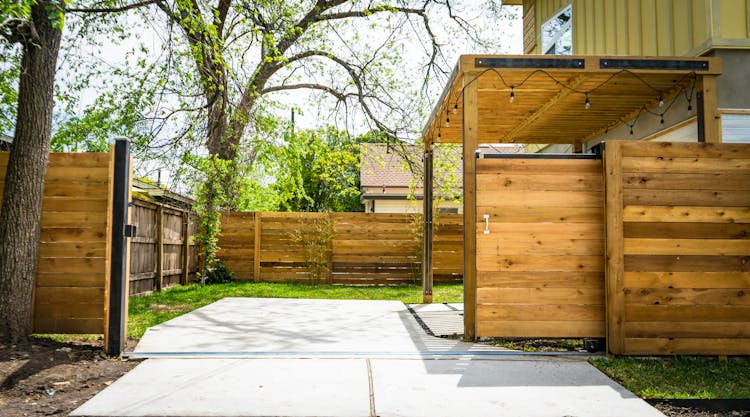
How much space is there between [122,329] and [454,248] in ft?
31.6

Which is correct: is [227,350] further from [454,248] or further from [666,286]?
[454,248]

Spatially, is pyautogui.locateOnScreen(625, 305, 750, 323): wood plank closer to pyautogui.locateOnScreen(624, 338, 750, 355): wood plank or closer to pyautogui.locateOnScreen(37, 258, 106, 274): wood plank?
pyautogui.locateOnScreen(624, 338, 750, 355): wood plank

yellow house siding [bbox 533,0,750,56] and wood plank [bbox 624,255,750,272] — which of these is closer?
wood plank [bbox 624,255,750,272]

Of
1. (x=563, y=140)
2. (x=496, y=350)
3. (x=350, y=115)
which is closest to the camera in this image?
(x=496, y=350)

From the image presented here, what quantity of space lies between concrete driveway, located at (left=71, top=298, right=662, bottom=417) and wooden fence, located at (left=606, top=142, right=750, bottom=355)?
0.73 metres

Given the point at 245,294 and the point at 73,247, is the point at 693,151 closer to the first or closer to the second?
the point at 73,247

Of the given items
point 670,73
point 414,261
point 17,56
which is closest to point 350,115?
point 414,261

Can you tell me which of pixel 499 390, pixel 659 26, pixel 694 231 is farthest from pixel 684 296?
pixel 659 26

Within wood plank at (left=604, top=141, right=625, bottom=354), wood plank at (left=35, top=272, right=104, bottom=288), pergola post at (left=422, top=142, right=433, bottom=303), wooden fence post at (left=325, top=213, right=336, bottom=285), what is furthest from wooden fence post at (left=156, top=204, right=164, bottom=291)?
wood plank at (left=604, top=141, right=625, bottom=354)

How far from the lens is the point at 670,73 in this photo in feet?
20.6

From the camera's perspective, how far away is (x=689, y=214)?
5156 mm

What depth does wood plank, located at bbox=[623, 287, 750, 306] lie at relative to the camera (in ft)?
16.7

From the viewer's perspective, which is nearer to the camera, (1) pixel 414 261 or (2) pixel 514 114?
(2) pixel 514 114

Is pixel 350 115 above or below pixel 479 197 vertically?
above
